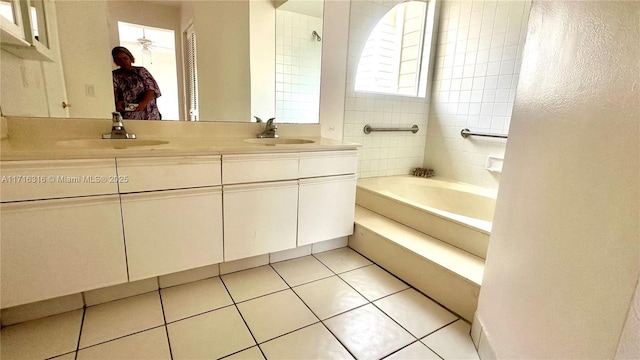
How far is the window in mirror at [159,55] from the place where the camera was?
1.64 m

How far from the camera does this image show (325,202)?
1.94 meters

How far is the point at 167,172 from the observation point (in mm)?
1401

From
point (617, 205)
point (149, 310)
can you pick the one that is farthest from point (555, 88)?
point (149, 310)

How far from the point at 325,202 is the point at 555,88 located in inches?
52.4

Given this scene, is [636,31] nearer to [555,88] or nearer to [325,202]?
[555,88]

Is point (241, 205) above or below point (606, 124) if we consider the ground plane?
below

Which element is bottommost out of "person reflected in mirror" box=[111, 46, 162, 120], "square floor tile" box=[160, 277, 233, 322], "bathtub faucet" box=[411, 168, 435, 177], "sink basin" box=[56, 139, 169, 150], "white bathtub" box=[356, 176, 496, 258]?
"square floor tile" box=[160, 277, 233, 322]

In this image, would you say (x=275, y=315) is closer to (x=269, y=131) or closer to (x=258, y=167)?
(x=258, y=167)

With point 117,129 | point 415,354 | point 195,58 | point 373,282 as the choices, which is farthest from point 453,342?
point 195,58

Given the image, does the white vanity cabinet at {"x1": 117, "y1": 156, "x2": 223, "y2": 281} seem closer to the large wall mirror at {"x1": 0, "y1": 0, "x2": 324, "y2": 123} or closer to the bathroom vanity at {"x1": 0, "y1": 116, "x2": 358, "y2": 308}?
the bathroom vanity at {"x1": 0, "y1": 116, "x2": 358, "y2": 308}

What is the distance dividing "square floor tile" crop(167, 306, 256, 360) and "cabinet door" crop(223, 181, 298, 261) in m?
0.36

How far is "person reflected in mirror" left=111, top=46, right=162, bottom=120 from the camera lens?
1.63 meters

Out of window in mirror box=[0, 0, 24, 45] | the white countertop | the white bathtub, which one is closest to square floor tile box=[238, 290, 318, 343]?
the white countertop

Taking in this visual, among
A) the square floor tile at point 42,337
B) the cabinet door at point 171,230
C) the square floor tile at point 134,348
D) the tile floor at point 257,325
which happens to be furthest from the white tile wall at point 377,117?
the square floor tile at point 42,337
